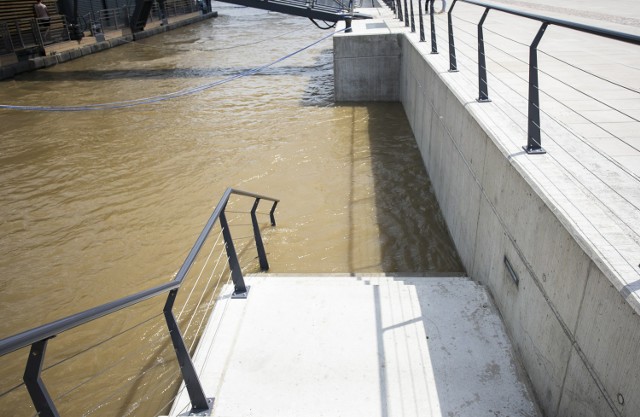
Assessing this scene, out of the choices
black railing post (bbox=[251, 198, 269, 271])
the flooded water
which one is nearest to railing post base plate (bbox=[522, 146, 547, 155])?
the flooded water

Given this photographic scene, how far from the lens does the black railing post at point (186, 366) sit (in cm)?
292

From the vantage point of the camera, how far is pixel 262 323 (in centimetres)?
396

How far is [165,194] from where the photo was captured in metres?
8.40

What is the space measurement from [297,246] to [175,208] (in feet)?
7.98

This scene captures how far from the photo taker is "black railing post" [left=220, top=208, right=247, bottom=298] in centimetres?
431

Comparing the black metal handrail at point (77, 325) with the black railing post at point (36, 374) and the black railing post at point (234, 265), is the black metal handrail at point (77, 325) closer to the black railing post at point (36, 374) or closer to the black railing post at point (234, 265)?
the black railing post at point (36, 374)

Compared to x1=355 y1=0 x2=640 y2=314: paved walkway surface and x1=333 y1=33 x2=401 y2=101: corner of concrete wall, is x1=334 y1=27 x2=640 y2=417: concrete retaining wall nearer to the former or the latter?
x1=355 y1=0 x2=640 y2=314: paved walkway surface

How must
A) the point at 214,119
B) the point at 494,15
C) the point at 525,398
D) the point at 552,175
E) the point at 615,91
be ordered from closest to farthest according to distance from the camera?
the point at 525,398 < the point at 552,175 < the point at 615,91 < the point at 214,119 < the point at 494,15

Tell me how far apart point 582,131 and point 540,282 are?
2032mm

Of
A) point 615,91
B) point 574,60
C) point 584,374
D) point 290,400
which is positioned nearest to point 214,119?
point 574,60

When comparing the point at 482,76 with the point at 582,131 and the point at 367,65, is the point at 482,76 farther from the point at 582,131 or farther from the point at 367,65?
the point at 367,65

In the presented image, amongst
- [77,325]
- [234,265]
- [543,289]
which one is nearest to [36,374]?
[77,325]

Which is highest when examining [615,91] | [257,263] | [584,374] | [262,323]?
[615,91]

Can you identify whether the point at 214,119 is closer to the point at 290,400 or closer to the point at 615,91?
the point at 615,91
